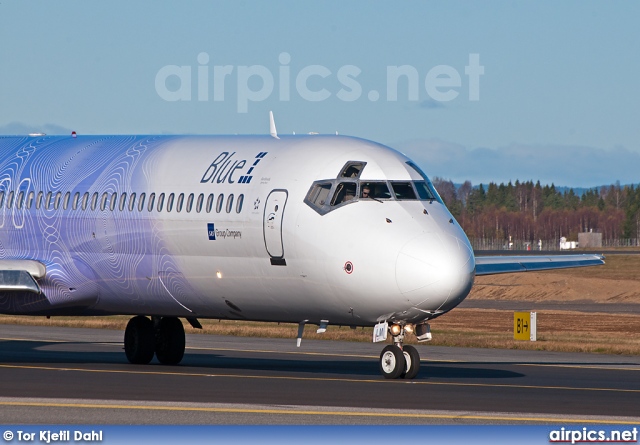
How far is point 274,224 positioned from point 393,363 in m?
3.68

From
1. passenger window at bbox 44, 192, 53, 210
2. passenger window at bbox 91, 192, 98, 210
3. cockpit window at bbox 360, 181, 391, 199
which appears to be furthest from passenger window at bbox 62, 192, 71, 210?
cockpit window at bbox 360, 181, 391, 199

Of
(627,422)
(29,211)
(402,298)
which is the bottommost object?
(627,422)

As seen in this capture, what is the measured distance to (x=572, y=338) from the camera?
152ft

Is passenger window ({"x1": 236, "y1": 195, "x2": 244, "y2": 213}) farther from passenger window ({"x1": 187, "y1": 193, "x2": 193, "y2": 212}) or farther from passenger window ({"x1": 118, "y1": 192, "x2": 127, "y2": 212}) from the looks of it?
passenger window ({"x1": 118, "y1": 192, "x2": 127, "y2": 212})

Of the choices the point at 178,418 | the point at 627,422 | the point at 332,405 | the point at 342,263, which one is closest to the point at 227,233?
the point at 342,263

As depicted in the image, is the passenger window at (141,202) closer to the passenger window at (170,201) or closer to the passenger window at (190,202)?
the passenger window at (170,201)

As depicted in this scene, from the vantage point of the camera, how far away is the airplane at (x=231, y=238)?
82.3ft

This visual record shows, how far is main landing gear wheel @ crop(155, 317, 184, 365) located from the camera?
32625mm

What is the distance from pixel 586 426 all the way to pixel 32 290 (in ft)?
49.2

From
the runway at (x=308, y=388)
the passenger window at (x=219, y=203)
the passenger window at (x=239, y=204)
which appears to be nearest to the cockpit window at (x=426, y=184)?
the passenger window at (x=239, y=204)

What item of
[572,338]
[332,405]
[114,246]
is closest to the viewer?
[332,405]

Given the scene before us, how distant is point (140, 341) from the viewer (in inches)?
1276

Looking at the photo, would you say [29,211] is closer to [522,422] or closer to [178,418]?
[178,418]

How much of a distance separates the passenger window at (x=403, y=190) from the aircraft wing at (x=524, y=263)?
3.10m
